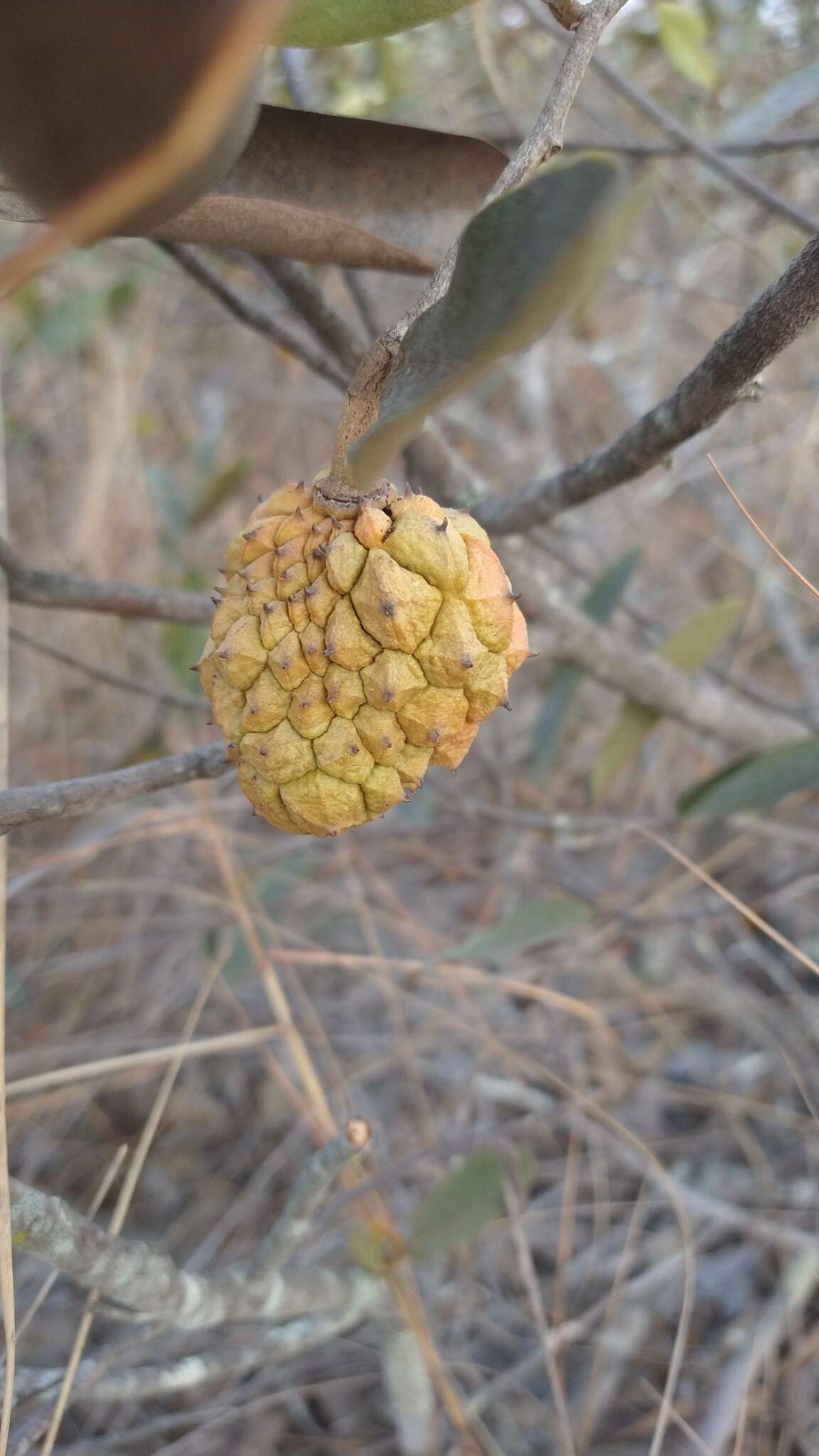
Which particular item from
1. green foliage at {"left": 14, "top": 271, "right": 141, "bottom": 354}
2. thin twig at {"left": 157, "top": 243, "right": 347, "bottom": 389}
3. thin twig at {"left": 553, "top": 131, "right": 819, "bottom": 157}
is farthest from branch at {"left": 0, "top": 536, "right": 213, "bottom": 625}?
green foliage at {"left": 14, "top": 271, "right": 141, "bottom": 354}

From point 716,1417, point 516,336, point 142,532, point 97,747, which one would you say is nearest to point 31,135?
point 516,336

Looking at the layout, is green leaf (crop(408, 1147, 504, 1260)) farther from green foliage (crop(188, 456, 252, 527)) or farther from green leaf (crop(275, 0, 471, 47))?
green foliage (crop(188, 456, 252, 527))

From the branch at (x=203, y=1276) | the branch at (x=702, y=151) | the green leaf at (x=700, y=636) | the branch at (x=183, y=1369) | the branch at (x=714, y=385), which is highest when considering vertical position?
the branch at (x=702, y=151)

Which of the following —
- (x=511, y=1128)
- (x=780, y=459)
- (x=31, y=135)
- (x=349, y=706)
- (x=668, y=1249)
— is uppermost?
(x=780, y=459)

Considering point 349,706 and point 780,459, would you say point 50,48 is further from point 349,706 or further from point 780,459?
point 780,459

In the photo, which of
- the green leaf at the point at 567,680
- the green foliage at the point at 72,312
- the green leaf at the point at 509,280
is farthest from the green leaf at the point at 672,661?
the green foliage at the point at 72,312

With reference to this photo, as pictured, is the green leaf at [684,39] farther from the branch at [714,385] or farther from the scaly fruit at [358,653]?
the scaly fruit at [358,653]
